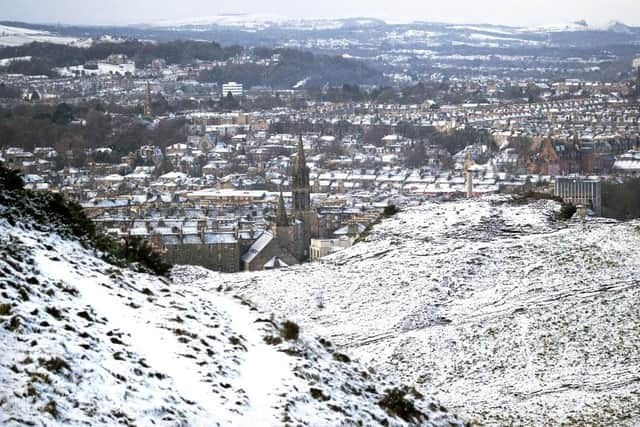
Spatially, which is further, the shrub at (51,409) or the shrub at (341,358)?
the shrub at (341,358)

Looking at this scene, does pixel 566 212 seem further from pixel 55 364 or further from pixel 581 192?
pixel 581 192

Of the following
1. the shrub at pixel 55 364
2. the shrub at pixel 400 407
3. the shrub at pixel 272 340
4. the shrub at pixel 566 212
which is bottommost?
the shrub at pixel 566 212

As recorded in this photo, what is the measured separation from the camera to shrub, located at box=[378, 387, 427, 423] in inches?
420

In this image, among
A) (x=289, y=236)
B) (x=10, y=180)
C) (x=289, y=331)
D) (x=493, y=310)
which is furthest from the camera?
(x=289, y=236)

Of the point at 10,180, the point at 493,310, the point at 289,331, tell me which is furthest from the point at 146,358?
the point at 493,310

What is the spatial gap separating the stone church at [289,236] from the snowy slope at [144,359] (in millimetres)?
32148

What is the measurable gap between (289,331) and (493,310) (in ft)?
17.3

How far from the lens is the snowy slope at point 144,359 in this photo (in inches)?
340

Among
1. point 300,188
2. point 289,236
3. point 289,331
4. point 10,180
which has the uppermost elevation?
point 10,180

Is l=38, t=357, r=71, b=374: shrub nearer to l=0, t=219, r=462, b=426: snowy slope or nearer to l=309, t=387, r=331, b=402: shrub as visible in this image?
l=0, t=219, r=462, b=426: snowy slope

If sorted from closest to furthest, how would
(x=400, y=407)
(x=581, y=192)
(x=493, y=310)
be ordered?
(x=400, y=407), (x=493, y=310), (x=581, y=192)

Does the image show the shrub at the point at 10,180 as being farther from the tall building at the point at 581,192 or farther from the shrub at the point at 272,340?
the tall building at the point at 581,192

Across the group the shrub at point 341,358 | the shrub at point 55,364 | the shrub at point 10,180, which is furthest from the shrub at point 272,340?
the shrub at point 10,180

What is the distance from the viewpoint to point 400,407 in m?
10.8
